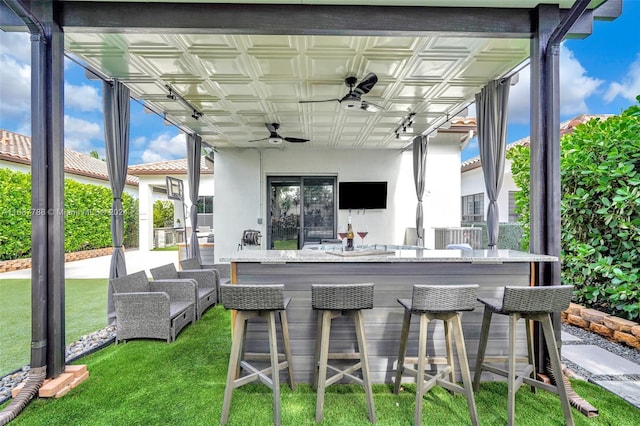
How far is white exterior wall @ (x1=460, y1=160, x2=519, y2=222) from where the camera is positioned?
342 inches

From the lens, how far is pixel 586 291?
138 inches

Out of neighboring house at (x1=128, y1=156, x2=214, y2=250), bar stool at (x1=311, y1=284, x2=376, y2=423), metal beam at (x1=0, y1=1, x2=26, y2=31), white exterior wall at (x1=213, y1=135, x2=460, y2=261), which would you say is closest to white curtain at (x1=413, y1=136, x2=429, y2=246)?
white exterior wall at (x1=213, y1=135, x2=460, y2=261)

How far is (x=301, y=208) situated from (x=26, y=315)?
535 centimetres

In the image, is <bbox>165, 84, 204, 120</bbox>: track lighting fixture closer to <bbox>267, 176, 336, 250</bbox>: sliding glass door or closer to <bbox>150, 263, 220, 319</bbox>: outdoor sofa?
<bbox>150, 263, 220, 319</bbox>: outdoor sofa

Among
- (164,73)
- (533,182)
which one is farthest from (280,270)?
(164,73)

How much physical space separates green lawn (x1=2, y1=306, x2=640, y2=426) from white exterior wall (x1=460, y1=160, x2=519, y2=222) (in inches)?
245

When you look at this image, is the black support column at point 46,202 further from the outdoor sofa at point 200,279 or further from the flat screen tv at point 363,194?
the flat screen tv at point 363,194

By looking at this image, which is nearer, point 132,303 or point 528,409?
point 528,409

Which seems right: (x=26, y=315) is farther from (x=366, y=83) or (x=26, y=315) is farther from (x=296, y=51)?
(x=366, y=83)

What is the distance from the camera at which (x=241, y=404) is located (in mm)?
2260

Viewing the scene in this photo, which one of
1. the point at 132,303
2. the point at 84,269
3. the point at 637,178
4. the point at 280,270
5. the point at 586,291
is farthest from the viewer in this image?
the point at 84,269

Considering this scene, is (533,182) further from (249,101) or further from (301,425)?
(249,101)

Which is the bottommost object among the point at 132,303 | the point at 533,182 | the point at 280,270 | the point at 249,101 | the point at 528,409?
the point at 528,409

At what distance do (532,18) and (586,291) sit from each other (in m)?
2.92
